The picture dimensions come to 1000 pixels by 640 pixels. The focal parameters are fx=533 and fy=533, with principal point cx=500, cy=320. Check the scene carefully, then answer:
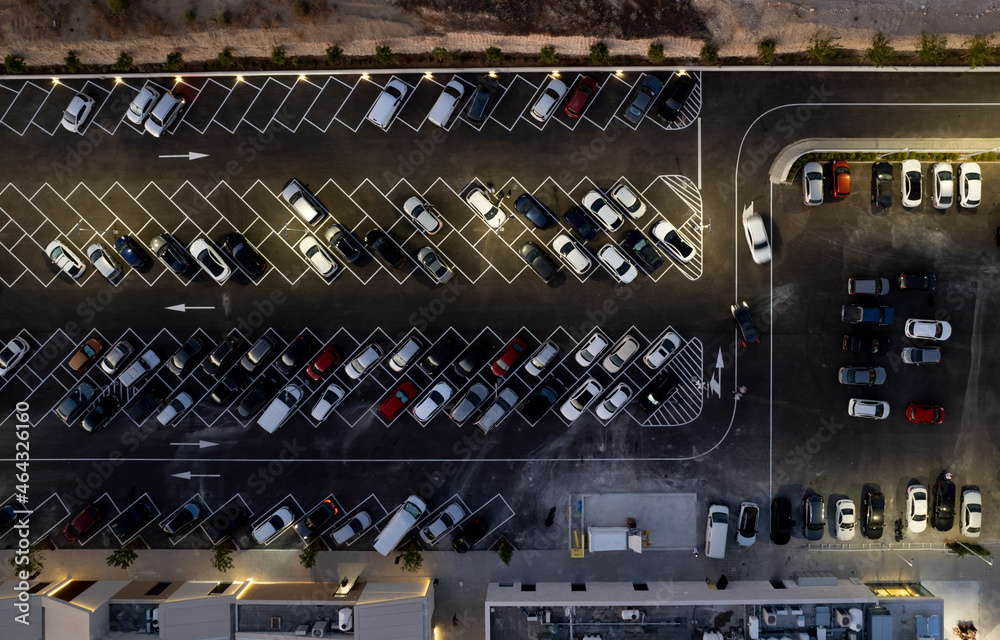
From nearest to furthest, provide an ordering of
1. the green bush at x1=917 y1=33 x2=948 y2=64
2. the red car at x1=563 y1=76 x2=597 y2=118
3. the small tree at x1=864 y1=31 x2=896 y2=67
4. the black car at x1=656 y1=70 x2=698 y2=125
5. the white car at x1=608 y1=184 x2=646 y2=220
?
the small tree at x1=864 y1=31 x2=896 y2=67, the green bush at x1=917 y1=33 x2=948 y2=64, the red car at x1=563 y1=76 x2=597 y2=118, the black car at x1=656 y1=70 x2=698 y2=125, the white car at x1=608 y1=184 x2=646 y2=220

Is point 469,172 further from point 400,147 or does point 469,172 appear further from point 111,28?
point 111,28

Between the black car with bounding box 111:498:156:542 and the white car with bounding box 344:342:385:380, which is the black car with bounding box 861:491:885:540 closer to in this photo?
the white car with bounding box 344:342:385:380

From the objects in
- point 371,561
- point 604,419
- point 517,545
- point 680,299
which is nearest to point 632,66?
point 680,299

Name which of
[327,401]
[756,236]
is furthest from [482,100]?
[327,401]

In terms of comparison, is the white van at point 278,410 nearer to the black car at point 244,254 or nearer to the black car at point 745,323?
the black car at point 244,254

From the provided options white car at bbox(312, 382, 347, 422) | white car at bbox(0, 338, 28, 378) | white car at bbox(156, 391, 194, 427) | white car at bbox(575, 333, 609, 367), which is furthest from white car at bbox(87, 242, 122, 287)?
white car at bbox(575, 333, 609, 367)
